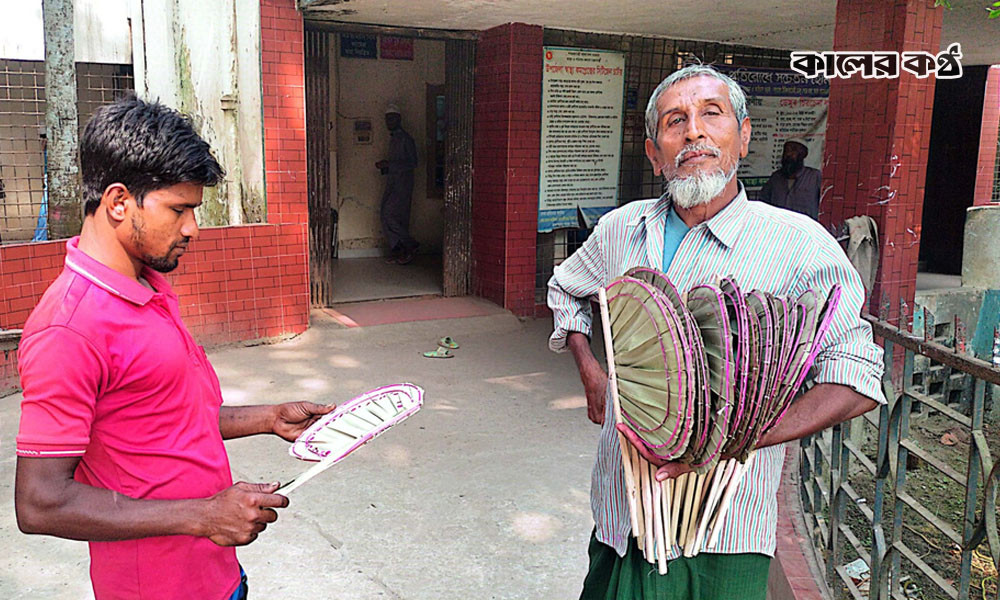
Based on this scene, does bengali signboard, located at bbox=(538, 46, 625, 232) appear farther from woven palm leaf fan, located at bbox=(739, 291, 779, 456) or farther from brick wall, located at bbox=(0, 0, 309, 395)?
woven palm leaf fan, located at bbox=(739, 291, 779, 456)

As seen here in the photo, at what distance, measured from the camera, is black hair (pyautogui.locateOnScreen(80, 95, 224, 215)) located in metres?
1.55

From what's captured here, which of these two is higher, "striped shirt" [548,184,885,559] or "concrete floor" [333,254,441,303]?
"striped shirt" [548,184,885,559]

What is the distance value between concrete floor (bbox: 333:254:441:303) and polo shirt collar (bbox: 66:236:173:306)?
6.83 metres

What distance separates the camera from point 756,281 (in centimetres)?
192

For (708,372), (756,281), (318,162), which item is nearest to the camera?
(708,372)

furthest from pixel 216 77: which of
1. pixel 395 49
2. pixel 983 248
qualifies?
pixel 983 248

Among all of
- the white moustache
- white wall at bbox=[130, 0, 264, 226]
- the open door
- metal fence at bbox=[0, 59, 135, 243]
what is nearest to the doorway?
the open door

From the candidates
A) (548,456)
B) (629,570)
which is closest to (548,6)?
(548,456)

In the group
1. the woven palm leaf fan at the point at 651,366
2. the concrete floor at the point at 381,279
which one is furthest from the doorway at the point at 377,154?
the woven palm leaf fan at the point at 651,366

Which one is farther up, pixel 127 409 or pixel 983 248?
pixel 127 409

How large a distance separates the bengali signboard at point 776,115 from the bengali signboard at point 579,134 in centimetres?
166

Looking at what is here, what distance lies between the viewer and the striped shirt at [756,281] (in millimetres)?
1797

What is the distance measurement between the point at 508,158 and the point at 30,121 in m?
4.05

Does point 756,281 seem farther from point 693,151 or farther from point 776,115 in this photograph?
point 776,115
